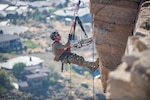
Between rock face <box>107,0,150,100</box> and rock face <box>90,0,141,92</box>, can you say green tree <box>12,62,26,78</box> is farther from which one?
rock face <box>107,0,150,100</box>

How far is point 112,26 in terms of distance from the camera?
905 cm

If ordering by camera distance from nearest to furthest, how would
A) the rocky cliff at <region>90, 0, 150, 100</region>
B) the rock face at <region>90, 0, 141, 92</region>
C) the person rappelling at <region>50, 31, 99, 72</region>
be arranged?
the rocky cliff at <region>90, 0, 150, 100</region> < the rock face at <region>90, 0, 141, 92</region> < the person rappelling at <region>50, 31, 99, 72</region>

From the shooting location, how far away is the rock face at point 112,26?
8.65m

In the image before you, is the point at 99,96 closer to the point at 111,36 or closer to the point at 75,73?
the point at 75,73

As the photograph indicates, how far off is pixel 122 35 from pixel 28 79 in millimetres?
21762

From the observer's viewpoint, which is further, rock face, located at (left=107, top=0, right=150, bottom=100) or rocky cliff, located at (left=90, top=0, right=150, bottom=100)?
rocky cliff, located at (left=90, top=0, right=150, bottom=100)

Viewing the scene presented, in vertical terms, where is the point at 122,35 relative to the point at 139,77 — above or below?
below

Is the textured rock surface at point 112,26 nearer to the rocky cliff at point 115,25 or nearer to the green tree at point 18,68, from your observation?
the rocky cliff at point 115,25

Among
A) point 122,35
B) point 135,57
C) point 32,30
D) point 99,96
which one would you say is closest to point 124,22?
point 122,35

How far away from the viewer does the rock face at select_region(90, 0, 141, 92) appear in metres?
8.65

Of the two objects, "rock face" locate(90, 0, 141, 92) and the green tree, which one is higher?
"rock face" locate(90, 0, 141, 92)

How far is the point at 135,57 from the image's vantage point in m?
3.27

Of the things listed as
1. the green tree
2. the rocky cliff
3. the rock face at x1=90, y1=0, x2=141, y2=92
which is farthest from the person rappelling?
the green tree

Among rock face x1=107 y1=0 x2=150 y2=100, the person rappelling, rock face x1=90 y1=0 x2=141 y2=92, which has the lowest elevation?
the person rappelling
